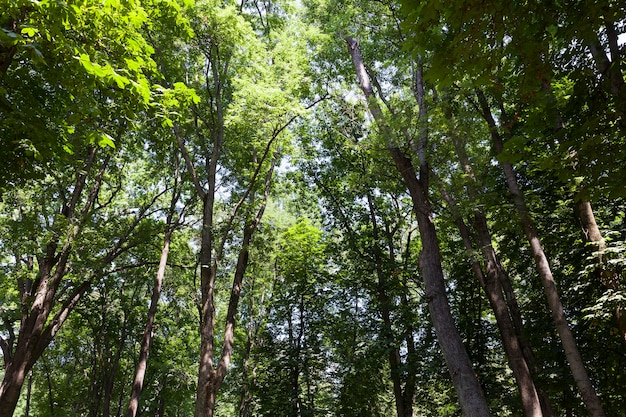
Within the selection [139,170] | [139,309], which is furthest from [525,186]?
[139,309]

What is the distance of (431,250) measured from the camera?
21.7 feet

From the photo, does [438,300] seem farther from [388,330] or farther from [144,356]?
[144,356]

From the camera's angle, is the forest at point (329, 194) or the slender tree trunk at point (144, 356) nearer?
the forest at point (329, 194)

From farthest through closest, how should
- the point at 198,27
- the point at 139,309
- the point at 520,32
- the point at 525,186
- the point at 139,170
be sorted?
the point at 139,309, the point at 139,170, the point at 525,186, the point at 198,27, the point at 520,32

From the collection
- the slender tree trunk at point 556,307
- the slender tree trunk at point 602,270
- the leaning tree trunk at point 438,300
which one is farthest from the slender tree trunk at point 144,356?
the slender tree trunk at point 602,270

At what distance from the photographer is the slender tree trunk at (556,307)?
632cm

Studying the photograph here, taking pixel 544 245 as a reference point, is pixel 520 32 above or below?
below

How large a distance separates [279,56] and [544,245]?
8533 millimetres

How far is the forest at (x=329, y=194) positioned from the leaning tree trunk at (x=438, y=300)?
0.11 ft

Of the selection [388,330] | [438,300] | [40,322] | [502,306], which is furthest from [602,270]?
[40,322]

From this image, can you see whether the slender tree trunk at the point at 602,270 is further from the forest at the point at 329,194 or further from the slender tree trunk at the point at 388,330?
the slender tree trunk at the point at 388,330

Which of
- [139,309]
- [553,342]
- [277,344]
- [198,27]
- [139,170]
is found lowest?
[553,342]

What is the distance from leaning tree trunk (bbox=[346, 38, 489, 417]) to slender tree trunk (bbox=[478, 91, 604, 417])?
1.64 m

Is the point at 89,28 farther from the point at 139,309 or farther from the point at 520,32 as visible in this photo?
the point at 139,309
